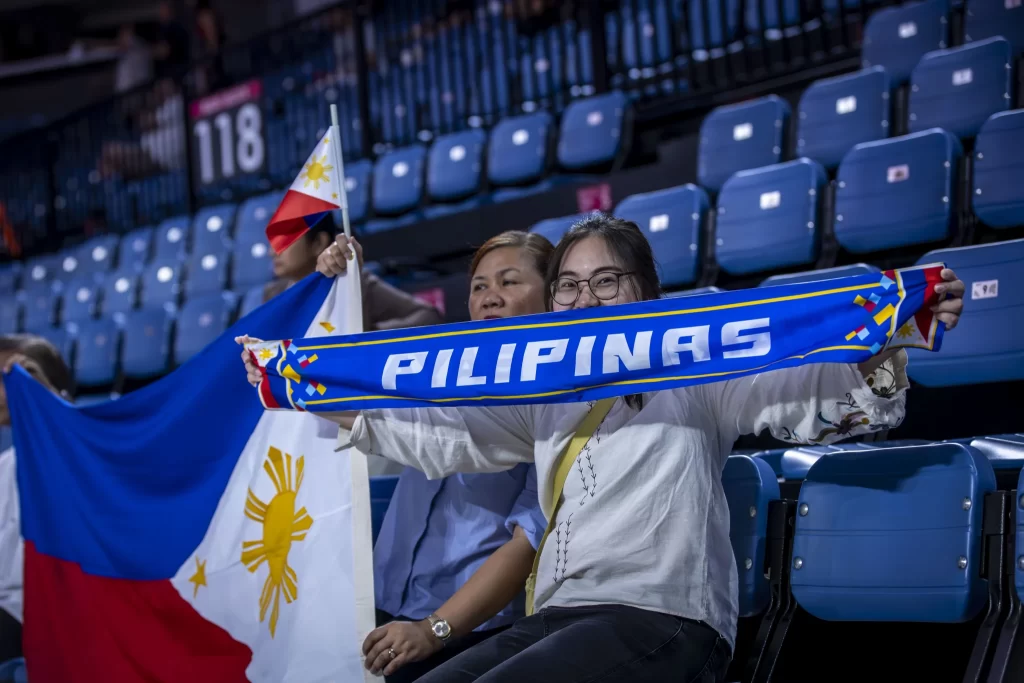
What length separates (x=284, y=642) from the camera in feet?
7.84

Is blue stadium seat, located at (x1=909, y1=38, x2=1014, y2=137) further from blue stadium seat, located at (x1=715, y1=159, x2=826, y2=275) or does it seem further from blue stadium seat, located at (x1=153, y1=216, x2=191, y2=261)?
blue stadium seat, located at (x1=153, y1=216, x2=191, y2=261)

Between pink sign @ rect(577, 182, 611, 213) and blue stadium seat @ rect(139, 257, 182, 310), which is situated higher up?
pink sign @ rect(577, 182, 611, 213)

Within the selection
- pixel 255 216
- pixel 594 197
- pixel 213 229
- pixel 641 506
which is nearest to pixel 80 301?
pixel 213 229

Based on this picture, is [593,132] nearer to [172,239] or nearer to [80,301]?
[172,239]

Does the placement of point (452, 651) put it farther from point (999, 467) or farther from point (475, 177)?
point (475, 177)

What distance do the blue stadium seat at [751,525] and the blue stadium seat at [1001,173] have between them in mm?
1680

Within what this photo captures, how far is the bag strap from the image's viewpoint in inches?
73.1

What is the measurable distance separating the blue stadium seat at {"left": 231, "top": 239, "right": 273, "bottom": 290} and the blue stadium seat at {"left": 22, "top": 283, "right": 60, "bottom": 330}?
209 centimetres

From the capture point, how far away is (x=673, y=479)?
1745 mm

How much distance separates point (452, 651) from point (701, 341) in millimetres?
854

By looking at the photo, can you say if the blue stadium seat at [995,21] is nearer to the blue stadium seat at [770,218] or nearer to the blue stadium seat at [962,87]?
the blue stadium seat at [962,87]

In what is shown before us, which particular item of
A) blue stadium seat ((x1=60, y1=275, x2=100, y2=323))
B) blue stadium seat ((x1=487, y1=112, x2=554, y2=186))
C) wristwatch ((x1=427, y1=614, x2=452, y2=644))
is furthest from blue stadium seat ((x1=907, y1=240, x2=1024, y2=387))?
blue stadium seat ((x1=60, y1=275, x2=100, y2=323))

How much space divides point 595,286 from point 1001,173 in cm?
195

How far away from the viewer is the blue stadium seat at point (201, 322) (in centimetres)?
573
